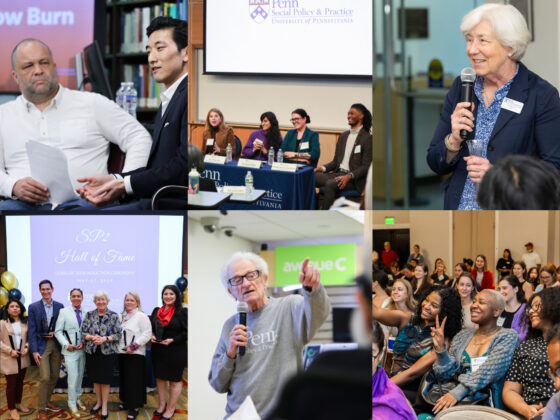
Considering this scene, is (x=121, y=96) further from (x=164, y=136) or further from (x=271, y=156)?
(x=271, y=156)

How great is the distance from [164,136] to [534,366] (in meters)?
2.03

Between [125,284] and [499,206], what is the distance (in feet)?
→ 5.91

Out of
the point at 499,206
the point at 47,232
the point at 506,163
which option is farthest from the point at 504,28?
the point at 47,232

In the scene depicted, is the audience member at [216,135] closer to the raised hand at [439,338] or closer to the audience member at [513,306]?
the raised hand at [439,338]

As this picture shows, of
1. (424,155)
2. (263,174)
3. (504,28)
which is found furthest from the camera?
(424,155)

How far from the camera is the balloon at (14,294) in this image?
319 centimetres

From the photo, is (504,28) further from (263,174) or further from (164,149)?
(164,149)

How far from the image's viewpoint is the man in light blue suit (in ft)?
10.5

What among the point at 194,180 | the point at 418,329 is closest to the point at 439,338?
the point at 418,329

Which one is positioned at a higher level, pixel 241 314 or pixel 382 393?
pixel 241 314

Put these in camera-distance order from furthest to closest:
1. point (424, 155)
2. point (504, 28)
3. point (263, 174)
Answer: point (424, 155), point (263, 174), point (504, 28)

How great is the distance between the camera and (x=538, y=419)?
9.82ft

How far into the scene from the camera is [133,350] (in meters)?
3.19

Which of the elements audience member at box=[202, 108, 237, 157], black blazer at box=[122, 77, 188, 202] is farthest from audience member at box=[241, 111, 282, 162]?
black blazer at box=[122, 77, 188, 202]
